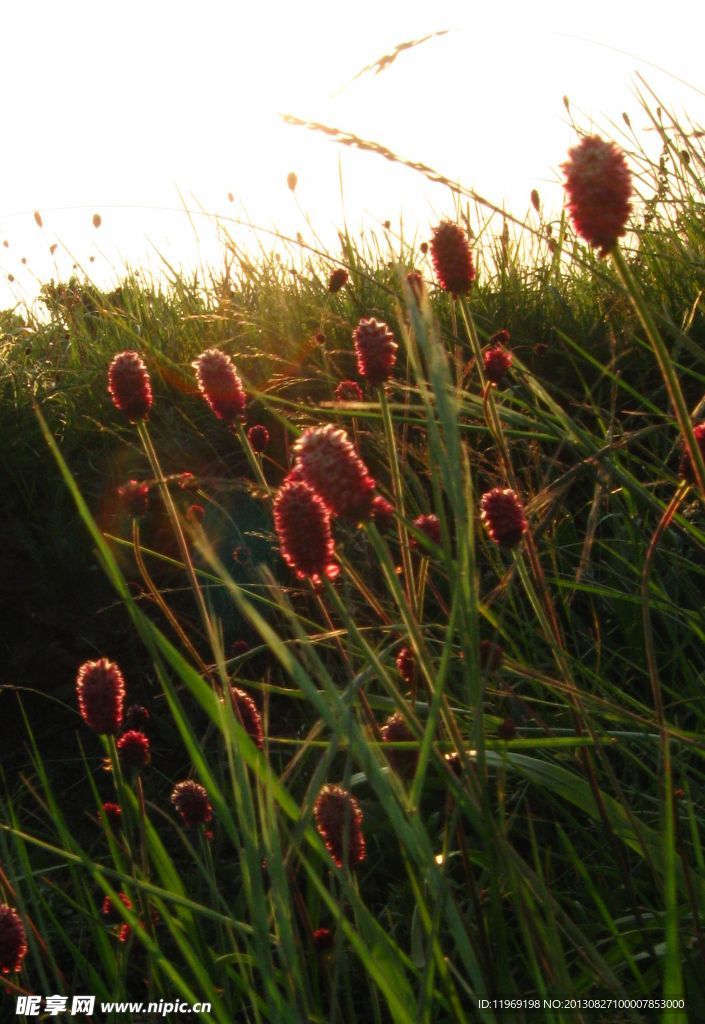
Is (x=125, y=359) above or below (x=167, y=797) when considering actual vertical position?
above

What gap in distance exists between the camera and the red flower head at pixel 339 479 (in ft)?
2.65

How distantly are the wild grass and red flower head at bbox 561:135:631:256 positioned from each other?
0.21ft

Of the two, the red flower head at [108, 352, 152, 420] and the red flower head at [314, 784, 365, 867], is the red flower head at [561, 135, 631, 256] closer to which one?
the red flower head at [314, 784, 365, 867]

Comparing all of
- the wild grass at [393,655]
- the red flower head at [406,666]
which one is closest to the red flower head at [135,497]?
the wild grass at [393,655]

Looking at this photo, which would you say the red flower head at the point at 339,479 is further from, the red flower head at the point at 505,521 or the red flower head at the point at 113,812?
the red flower head at the point at 113,812

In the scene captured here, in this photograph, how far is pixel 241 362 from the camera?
311 centimetres

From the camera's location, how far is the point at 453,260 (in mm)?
1228

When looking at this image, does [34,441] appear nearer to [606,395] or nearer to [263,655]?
[263,655]

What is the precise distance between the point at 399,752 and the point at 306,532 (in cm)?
37

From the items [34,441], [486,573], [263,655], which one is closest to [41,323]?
[34,441]

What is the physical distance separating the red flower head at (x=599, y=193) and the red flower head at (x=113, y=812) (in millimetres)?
863

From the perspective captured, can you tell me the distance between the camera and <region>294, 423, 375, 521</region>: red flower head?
0.81 metres

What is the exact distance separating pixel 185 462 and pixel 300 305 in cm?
75

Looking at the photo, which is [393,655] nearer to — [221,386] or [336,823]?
[221,386]
